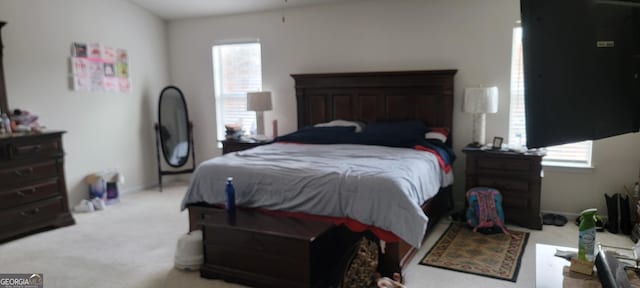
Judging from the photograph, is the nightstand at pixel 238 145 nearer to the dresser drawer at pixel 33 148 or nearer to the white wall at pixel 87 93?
the white wall at pixel 87 93

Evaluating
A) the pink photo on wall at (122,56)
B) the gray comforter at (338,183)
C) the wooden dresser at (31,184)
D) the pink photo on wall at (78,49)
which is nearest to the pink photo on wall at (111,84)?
the pink photo on wall at (122,56)

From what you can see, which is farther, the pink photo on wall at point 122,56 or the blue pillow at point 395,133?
the pink photo on wall at point 122,56

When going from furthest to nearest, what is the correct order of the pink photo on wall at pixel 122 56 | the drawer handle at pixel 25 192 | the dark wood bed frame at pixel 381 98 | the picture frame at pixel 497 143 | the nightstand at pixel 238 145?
the pink photo on wall at pixel 122 56 → the nightstand at pixel 238 145 → the dark wood bed frame at pixel 381 98 → the picture frame at pixel 497 143 → the drawer handle at pixel 25 192

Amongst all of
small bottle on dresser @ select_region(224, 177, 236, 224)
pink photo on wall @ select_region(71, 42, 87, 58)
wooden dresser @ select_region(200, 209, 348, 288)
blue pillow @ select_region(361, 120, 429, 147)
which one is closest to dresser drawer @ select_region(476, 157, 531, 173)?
blue pillow @ select_region(361, 120, 429, 147)

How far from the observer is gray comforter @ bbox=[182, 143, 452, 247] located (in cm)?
264

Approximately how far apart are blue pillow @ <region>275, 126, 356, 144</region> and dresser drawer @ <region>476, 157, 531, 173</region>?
121 centimetres

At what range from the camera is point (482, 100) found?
3932mm

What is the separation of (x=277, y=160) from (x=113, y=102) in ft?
9.24

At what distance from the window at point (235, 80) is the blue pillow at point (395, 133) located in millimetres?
1761

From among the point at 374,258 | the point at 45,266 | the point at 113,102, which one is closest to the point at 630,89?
the point at 374,258

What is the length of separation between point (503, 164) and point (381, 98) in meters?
1.45

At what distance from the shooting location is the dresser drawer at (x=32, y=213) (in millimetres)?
3663

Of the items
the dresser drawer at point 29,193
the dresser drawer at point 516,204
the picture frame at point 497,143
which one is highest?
the picture frame at point 497,143

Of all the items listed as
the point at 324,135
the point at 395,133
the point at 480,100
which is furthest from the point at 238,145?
the point at 480,100
